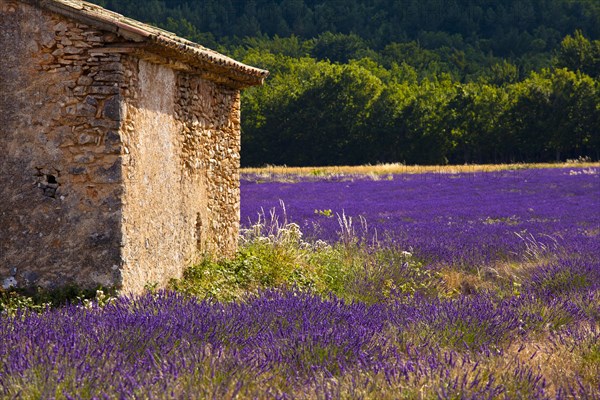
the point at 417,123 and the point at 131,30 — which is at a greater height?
the point at 131,30

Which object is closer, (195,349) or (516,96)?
(195,349)

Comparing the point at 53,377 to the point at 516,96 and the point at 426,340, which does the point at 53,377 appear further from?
the point at 516,96

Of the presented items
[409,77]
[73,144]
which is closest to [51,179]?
[73,144]

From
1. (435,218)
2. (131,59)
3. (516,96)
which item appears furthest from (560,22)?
(131,59)

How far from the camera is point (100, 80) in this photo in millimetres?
6492

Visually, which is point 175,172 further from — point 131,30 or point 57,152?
point 131,30

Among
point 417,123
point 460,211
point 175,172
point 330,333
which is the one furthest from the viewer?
point 417,123

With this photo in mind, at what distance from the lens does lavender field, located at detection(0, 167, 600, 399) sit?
3.67 m

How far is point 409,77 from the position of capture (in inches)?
3068

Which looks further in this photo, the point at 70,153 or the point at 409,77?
the point at 409,77

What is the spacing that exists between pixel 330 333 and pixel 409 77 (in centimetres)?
7500

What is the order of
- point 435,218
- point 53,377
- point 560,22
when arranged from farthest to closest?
point 560,22 < point 435,218 < point 53,377

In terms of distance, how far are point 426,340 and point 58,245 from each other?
3.25m

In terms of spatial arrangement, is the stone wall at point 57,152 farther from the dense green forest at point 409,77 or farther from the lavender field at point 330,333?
the dense green forest at point 409,77
